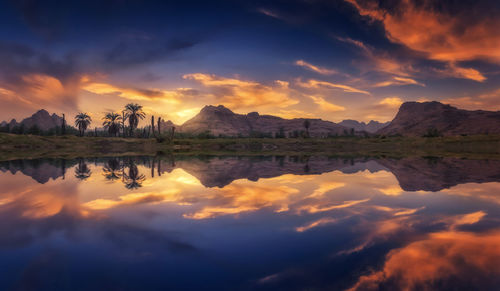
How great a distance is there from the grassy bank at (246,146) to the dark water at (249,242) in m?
53.5

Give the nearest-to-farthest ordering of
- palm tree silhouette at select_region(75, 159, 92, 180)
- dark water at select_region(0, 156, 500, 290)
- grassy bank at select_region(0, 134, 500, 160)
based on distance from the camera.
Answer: dark water at select_region(0, 156, 500, 290) < palm tree silhouette at select_region(75, 159, 92, 180) < grassy bank at select_region(0, 134, 500, 160)

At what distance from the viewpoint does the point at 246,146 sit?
9750 cm

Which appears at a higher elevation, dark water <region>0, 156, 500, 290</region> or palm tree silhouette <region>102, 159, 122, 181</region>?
dark water <region>0, 156, 500, 290</region>

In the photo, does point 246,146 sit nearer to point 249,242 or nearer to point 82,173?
point 82,173

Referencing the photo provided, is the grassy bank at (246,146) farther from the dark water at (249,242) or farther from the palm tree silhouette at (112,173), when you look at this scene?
the dark water at (249,242)

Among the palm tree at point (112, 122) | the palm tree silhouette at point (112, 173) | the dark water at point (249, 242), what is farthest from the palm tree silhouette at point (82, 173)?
the palm tree at point (112, 122)

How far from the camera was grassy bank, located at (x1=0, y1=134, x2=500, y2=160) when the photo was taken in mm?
66750

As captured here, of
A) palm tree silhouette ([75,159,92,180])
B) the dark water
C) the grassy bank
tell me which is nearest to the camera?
the dark water

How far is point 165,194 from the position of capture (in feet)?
40.7

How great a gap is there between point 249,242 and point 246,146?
91278 mm

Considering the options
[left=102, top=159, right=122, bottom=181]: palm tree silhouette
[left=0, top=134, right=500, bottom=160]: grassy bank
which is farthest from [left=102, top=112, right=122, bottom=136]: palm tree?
[left=102, top=159, right=122, bottom=181]: palm tree silhouette

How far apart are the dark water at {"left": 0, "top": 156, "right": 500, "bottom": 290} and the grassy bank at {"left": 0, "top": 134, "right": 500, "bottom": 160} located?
53.5 meters

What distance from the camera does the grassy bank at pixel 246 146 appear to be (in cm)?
6675

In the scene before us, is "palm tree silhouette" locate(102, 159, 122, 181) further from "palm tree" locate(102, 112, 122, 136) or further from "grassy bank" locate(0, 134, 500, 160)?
"palm tree" locate(102, 112, 122, 136)
